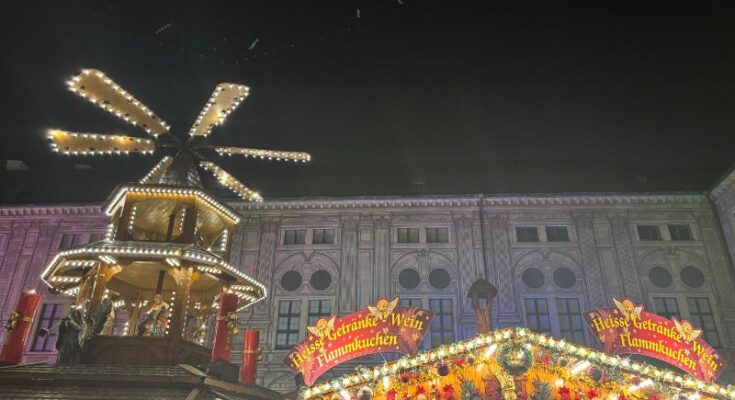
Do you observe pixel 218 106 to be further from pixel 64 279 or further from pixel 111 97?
pixel 64 279

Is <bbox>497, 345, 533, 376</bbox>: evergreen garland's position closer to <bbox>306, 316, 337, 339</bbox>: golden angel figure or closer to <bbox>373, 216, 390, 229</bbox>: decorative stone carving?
<bbox>306, 316, 337, 339</bbox>: golden angel figure

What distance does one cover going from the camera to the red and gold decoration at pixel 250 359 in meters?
11.7

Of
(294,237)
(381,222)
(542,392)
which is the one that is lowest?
(542,392)

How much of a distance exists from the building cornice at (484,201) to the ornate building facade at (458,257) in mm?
56

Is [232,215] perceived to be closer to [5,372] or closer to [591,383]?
[5,372]

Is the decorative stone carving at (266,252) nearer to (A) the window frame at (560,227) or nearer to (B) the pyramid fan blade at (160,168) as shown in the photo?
(B) the pyramid fan blade at (160,168)

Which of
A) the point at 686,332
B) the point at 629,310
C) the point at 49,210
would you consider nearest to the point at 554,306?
the point at 629,310

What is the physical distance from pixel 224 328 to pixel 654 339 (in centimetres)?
1438

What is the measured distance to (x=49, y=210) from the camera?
25.0 metres

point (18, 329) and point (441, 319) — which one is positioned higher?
point (441, 319)

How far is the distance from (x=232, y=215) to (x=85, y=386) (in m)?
5.95

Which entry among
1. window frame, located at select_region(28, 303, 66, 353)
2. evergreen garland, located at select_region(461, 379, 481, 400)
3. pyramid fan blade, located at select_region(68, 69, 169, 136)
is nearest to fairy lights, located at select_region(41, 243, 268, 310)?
pyramid fan blade, located at select_region(68, 69, 169, 136)

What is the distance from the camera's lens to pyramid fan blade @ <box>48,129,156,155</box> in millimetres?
13734

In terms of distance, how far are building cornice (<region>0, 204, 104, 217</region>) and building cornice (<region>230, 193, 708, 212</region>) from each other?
7188 millimetres
